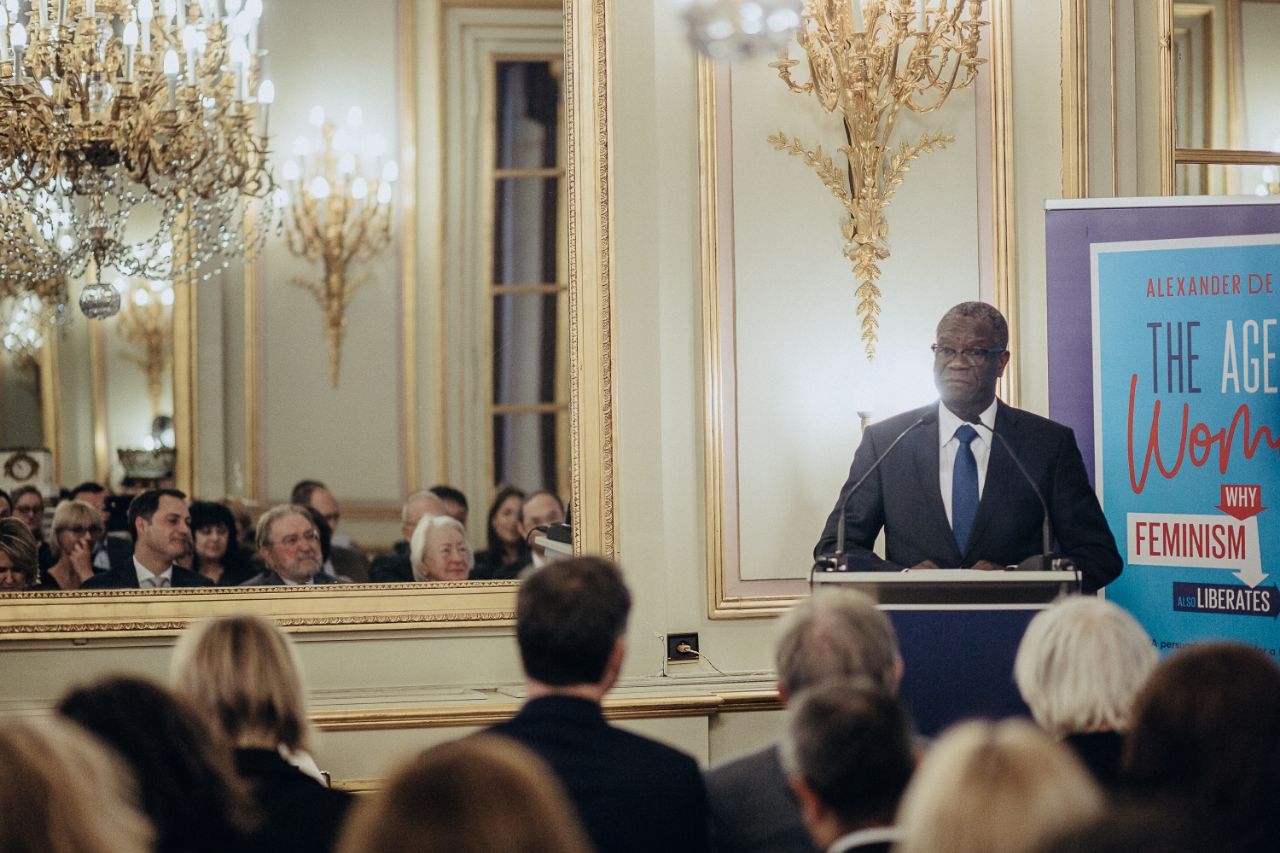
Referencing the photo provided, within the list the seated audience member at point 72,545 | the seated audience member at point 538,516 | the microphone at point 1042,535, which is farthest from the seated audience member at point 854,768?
the seated audience member at point 72,545

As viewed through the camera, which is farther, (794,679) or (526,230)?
(526,230)

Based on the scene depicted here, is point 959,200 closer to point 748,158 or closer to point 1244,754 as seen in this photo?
point 748,158

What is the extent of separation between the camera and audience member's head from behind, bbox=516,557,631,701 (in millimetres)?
2479

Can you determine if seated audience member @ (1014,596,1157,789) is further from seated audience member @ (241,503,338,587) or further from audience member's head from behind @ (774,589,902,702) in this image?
seated audience member @ (241,503,338,587)

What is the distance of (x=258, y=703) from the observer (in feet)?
8.20

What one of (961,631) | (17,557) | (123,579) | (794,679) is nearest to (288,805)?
(794,679)

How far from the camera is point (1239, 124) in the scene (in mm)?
5371

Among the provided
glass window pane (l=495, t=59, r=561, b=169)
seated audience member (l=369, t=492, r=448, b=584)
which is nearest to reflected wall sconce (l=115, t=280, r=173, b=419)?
seated audience member (l=369, t=492, r=448, b=584)

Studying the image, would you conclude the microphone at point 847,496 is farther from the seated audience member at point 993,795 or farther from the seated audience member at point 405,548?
the seated audience member at point 993,795

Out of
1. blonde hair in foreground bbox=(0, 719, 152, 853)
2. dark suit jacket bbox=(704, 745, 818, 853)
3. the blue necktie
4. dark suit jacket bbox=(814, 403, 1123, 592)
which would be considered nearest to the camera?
blonde hair in foreground bbox=(0, 719, 152, 853)

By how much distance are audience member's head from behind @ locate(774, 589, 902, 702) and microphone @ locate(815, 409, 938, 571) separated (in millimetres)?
1288

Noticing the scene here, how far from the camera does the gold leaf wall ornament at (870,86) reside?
5133 mm

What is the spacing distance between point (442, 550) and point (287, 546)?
0.48 metres

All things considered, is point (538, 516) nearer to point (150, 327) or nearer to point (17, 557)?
point (150, 327)
